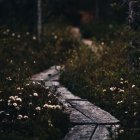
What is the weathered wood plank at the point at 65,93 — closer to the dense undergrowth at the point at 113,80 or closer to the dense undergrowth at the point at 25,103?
the dense undergrowth at the point at 113,80

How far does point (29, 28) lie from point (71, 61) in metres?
5.21

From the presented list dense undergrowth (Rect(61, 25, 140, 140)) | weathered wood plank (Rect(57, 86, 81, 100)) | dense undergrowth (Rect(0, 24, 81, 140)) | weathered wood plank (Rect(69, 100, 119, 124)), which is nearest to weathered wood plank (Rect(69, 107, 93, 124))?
weathered wood plank (Rect(69, 100, 119, 124))

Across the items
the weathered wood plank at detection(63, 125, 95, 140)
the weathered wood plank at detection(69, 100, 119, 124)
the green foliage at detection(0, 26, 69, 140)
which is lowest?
the weathered wood plank at detection(63, 125, 95, 140)

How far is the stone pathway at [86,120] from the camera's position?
9520 mm

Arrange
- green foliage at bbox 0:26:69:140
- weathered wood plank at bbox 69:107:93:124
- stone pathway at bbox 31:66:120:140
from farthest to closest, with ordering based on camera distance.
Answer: weathered wood plank at bbox 69:107:93:124, stone pathway at bbox 31:66:120:140, green foliage at bbox 0:26:69:140

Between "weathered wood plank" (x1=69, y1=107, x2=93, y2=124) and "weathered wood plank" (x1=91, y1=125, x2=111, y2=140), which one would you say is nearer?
"weathered wood plank" (x1=91, y1=125, x2=111, y2=140)

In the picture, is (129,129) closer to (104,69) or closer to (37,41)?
(104,69)

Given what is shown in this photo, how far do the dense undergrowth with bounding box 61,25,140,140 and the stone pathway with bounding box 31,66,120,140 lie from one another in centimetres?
17

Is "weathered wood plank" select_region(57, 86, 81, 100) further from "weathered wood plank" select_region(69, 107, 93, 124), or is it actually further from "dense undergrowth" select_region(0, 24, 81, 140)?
"weathered wood plank" select_region(69, 107, 93, 124)

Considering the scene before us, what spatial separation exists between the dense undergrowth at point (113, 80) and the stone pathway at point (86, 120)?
0.17m

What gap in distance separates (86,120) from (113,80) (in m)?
2.12

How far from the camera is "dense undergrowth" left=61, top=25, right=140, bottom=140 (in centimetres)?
1029

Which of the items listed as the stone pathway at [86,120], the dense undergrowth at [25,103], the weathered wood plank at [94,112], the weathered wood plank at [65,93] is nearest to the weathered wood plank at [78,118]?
the stone pathway at [86,120]

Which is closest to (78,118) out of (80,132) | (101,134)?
(80,132)
